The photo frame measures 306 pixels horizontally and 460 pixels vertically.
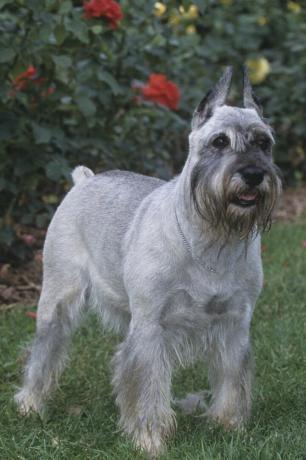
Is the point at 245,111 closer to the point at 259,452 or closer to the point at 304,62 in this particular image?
the point at 259,452

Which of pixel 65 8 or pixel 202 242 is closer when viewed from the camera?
pixel 202 242

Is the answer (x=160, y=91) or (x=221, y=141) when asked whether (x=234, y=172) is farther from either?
(x=160, y=91)

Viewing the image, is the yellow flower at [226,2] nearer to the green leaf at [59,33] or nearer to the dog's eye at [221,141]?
the green leaf at [59,33]

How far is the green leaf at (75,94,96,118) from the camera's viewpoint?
6.08 metres

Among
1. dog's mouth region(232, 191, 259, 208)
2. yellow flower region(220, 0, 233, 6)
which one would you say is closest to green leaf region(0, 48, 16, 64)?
dog's mouth region(232, 191, 259, 208)

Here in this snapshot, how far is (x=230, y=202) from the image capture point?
3596mm

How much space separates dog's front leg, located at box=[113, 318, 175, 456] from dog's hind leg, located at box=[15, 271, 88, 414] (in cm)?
69

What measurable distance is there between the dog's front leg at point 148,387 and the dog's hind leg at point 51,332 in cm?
69

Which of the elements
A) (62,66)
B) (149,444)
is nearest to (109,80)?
(62,66)

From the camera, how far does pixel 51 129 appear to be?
20.2ft

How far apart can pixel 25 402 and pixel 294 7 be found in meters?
7.31

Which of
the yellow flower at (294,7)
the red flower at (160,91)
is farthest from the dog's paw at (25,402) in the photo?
the yellow flower at (294,7)

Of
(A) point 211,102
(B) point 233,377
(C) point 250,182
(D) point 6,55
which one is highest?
(A) point 211,102

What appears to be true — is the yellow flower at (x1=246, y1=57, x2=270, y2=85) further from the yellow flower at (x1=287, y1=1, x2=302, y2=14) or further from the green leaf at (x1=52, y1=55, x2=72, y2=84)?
the green leaf at (x1=52, y1=55, x2=72, y2=84)
